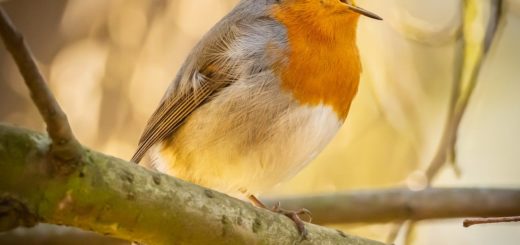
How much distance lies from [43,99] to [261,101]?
1402mm

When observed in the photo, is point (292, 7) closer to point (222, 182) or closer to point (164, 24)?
point (222, 182)

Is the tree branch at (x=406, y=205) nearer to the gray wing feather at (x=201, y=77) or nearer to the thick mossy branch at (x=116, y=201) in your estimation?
the gray wing feather at (x=201, y=77)

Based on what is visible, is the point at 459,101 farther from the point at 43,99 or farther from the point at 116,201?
the point at 43,99

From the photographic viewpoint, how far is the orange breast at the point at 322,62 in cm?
269

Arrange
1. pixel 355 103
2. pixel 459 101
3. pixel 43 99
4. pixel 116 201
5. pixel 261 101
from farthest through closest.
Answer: pixel 355 103 < pixel 459 101 < pixel 261 101 < pixel 116 201 < pixel 43 99

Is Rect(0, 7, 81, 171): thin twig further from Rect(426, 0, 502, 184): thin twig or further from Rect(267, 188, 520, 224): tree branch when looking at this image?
Rect(426, 0, 502, 184): thin twig

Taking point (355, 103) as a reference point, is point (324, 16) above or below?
above

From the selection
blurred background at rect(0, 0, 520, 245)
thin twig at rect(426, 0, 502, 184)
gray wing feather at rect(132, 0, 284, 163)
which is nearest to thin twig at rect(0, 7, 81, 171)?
gray wing feather at rect(132, 0, 284, 163)

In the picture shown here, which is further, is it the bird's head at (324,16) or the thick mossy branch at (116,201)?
the bird's head at (324,16)

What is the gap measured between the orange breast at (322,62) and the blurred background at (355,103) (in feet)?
2.43

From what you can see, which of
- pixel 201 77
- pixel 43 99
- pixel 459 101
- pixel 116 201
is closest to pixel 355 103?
pixel 459 101

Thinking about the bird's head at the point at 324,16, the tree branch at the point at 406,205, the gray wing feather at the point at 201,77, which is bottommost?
the tree branch at the point at 406,205

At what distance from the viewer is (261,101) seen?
8.89ft

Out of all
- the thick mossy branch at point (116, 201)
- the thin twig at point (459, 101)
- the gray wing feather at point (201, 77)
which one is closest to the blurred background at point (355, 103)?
the thin twig at point (459, 101)
